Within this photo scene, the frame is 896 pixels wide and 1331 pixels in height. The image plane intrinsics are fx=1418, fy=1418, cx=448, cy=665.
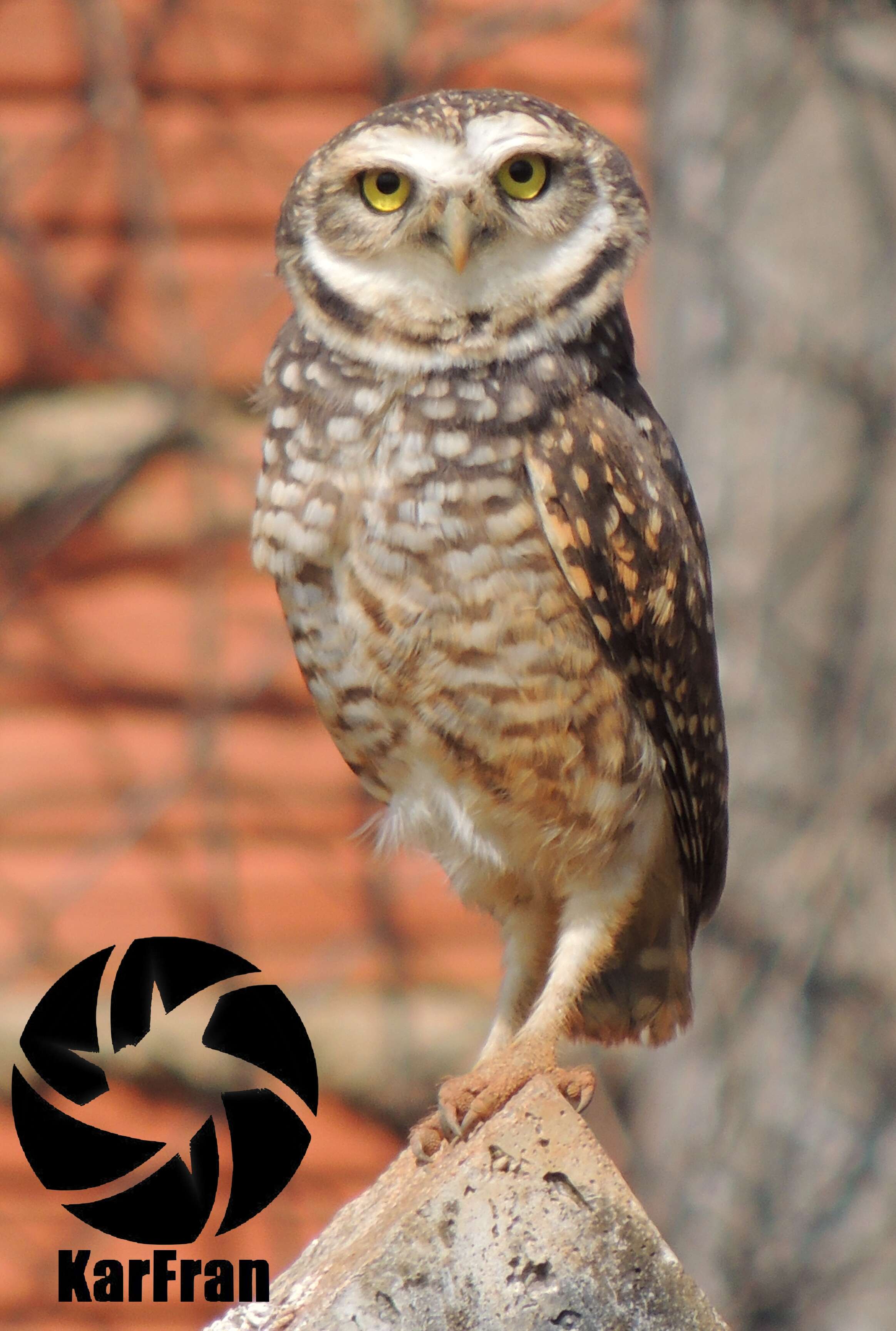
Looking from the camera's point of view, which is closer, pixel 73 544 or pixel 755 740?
pixel 755 740

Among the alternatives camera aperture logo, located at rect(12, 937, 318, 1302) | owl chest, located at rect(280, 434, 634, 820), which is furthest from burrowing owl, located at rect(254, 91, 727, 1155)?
camera aperture logo, located at rect(12, 937, 318, 1302)

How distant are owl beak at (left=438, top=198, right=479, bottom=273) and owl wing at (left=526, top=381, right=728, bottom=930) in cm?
23

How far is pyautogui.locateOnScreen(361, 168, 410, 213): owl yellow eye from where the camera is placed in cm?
175

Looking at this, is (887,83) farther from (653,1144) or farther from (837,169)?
(653,1144)

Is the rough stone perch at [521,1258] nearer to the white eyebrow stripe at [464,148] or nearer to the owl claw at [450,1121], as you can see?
the owl claw at [450,1121]

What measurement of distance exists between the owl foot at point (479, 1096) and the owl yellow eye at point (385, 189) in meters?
1.11

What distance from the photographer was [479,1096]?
1.82m

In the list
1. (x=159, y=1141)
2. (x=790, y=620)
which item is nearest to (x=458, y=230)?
(x=790, y=620)

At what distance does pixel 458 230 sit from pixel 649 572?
1.66 ft

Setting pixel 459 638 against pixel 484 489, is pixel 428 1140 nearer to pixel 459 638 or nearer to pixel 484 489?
pixel 459 638

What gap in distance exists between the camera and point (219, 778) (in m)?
3.80

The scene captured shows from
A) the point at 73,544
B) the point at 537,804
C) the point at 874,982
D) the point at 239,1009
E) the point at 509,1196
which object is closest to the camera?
the point at 509,1196

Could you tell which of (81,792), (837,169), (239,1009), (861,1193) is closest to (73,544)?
(81,792)

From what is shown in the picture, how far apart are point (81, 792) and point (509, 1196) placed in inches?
104
